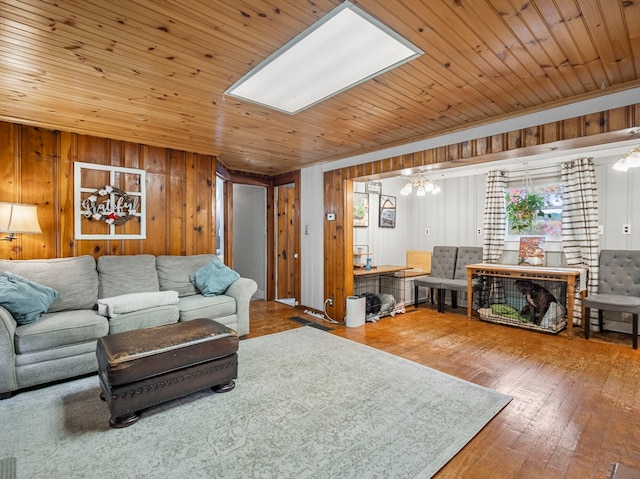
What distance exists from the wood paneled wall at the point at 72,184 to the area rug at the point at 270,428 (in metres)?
1.63

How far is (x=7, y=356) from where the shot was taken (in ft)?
Answer: 8.02

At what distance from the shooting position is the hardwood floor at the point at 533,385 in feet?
5.93

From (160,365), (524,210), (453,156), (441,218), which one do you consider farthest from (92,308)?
(524,210)

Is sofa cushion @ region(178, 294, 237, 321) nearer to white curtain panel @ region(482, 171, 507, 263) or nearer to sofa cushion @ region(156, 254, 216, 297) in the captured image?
sofa cushion @ region(156, 254, 216, 297)

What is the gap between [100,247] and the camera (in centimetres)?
381

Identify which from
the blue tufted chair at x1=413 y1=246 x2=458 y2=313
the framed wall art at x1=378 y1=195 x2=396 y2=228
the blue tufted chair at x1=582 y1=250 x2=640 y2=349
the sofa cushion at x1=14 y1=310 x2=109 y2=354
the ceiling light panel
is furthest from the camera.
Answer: the framed wall art at x1=378 y1=195 x2=396 y2=228

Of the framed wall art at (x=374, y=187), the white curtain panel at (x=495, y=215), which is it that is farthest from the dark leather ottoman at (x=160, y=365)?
the white curtain panel at (x=495, y=215)

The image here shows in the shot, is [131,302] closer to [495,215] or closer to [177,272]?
[177,272]

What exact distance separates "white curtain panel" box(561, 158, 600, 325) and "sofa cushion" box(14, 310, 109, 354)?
574 centimetres

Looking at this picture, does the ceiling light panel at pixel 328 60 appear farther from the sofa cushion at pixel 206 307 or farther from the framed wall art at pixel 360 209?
the framed wall art at pixel 360 209

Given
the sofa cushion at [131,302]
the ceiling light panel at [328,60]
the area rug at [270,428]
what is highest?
the ceiling light panel at [328,60]

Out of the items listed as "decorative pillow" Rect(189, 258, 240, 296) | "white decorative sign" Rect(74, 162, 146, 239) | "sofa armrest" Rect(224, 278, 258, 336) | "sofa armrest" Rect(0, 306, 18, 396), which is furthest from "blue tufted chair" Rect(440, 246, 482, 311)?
"sofa armrest" Rect(0, 306, 18, 396)

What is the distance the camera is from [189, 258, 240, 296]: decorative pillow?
12.9 feet

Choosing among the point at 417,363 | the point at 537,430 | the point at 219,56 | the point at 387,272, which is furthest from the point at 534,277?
the point at 219,56
